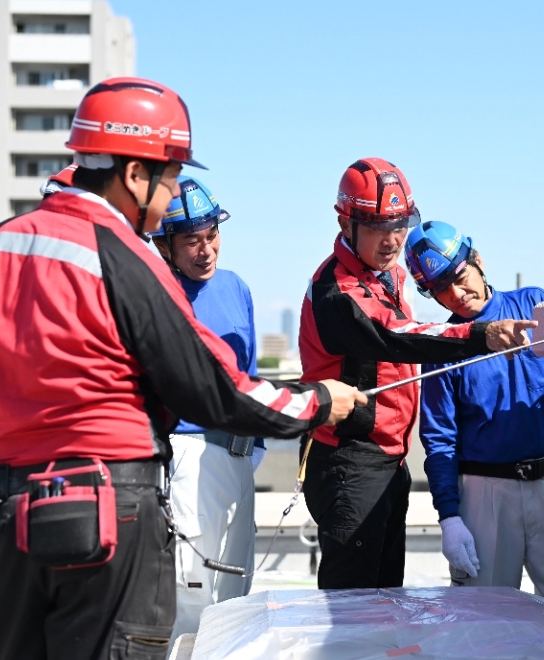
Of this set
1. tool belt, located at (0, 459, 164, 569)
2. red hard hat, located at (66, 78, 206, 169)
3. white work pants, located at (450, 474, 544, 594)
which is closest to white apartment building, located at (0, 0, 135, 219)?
white work pants, located at (450, 474, 544, 594)

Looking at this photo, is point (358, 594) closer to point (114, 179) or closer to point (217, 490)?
point (217, 490)

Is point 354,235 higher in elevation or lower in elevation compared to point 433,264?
higher

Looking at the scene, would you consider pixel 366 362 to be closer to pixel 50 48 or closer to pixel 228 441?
pixel 228 441

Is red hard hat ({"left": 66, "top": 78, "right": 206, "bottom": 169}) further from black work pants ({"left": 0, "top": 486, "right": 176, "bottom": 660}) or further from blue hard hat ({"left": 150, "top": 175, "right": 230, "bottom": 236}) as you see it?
blue hard hat ({"left": 150, "top": 175, "right": 230, "bottom": 236})

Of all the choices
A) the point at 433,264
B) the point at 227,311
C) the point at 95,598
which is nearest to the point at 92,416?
the point at 95,598

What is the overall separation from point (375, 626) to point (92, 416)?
128cm

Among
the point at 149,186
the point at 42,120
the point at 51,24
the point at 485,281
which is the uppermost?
the point at 51,24

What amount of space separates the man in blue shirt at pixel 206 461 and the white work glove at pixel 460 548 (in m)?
0.97

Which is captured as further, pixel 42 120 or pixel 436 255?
pixel 42 120

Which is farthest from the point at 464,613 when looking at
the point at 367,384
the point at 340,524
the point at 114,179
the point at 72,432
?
the point at 114,179

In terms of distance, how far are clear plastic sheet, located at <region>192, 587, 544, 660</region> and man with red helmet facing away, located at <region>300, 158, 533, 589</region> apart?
43 centimetres

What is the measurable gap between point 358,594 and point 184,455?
110cm

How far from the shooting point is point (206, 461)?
14.4 feet

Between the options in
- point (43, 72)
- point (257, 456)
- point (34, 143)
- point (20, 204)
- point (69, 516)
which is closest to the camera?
point (69, 516)
